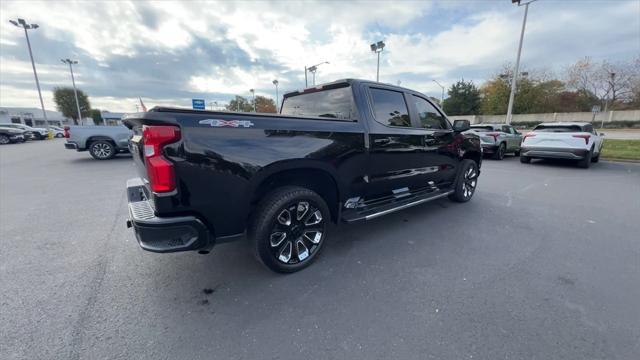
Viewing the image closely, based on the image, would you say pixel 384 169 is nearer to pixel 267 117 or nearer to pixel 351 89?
pixel 351 89

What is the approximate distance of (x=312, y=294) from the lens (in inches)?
97.7

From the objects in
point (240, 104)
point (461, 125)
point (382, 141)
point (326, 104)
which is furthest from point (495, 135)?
point (240, 104)

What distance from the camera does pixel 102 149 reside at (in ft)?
35.0

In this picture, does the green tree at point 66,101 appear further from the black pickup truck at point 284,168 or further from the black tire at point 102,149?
the black pickup truck at point 284,168

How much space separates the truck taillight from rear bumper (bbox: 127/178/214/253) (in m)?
0.25

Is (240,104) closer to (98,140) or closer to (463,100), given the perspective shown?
(463,100)

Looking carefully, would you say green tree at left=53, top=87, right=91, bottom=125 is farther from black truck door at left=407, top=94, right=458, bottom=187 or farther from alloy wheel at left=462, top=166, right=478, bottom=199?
alloy wheel at left=462, top=166, right=478, bottom=199

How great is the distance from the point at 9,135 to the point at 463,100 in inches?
2396

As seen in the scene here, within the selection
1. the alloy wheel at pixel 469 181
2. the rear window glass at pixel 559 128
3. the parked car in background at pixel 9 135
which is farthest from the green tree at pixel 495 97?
the parked car in background at pixel 9 135

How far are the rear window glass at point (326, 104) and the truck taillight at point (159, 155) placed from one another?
190 cm

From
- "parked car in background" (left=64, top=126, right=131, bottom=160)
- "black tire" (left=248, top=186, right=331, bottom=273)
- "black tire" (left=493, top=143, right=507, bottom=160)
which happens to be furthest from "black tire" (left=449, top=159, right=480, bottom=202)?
"parked car in background" (left=64, top=126, right=131, bottom=160)

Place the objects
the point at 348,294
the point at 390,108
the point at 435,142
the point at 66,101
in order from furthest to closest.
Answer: the point at 66,101 → the point at 435,142 → the point at 390,108 → the point at 348,294

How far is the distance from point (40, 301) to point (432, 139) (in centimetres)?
488

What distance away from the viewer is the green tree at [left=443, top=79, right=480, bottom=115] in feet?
166
